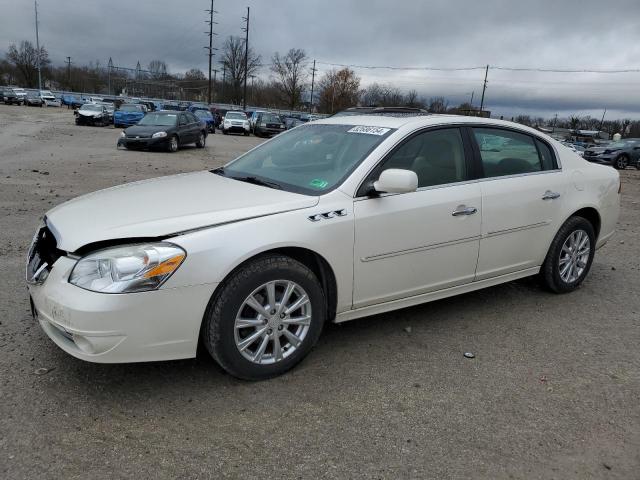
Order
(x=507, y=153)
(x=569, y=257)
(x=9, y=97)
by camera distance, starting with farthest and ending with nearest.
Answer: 1. (x=9, y=97)
2. (x=569, y=257)
3. (x=507, y=153)

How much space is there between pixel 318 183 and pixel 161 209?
3.42 ft

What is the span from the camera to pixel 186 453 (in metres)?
2.56

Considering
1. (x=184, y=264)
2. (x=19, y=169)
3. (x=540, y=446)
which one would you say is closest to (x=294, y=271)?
(x=184, y=264)

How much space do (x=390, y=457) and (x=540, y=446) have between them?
0.80m

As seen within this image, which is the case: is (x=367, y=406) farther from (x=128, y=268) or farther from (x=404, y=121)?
(x=404, y=121)

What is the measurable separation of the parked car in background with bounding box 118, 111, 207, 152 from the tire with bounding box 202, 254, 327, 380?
1586 centimetres

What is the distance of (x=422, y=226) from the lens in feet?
12.2

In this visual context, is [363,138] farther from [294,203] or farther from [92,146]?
[92,146]

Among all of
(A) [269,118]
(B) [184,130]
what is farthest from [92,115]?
(B) [184,130]

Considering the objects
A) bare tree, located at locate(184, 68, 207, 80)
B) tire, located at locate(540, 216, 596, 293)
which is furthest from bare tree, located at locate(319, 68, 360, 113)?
tire, located at locate(540, 216, 596, 293)

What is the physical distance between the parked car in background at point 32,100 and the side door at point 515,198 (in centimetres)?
6290

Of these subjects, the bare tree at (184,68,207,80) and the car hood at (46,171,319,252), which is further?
the bare tree at (184,68,207,80)

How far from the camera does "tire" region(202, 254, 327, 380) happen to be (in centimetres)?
299

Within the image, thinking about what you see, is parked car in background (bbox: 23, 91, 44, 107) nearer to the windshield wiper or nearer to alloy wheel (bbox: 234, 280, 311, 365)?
the windshield wiper
